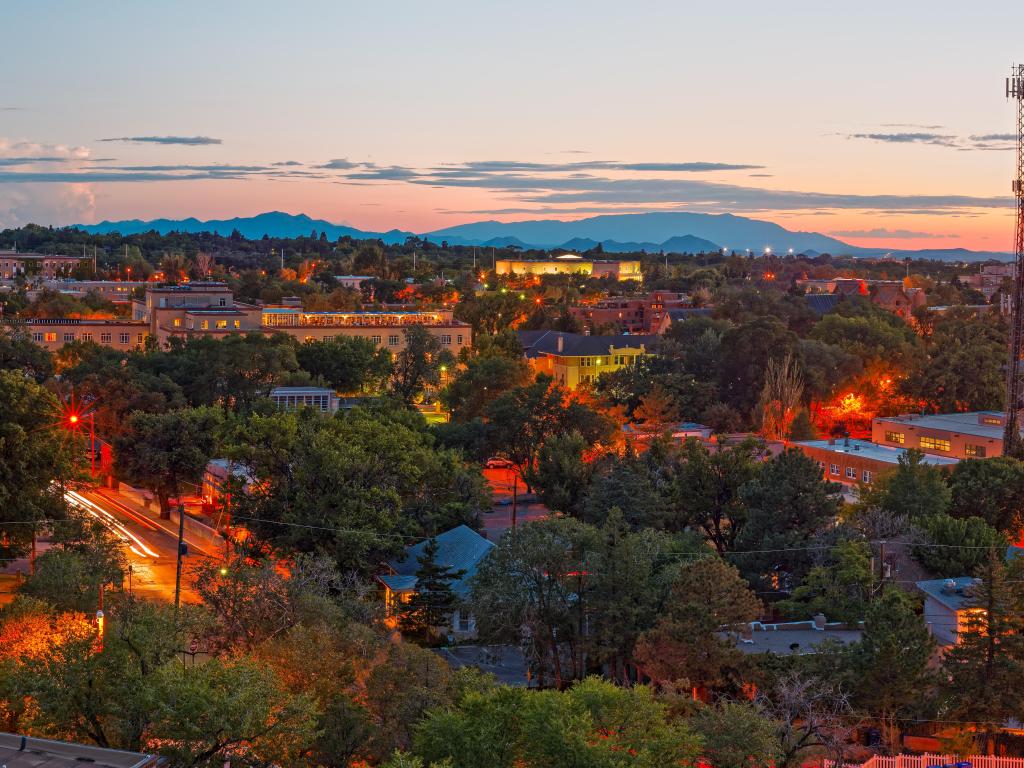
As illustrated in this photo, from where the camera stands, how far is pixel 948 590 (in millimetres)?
33031

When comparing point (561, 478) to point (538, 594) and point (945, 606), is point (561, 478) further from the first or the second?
point (945, 606)

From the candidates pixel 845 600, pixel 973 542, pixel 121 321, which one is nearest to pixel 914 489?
pixel 973 542

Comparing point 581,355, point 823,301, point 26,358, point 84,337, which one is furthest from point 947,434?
point 823,301

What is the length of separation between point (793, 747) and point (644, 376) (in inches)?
1995

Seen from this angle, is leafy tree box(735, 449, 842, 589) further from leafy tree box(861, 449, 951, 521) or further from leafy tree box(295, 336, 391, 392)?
leafy tree box(295, 336, 391, 392)

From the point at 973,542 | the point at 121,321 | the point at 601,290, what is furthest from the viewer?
the point at 601,290

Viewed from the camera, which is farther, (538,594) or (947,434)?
(947,434)

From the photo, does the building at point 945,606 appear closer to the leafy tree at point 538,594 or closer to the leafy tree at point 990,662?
the leafy tree at point 990,662

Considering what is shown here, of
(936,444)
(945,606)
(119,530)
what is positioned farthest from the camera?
(936,444)

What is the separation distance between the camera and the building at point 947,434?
56.8 m

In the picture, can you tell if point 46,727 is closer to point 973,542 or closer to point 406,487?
point 406,487

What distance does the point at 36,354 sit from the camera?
66375 mm

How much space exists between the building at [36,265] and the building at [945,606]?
141 m

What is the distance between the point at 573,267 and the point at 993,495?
146 m
